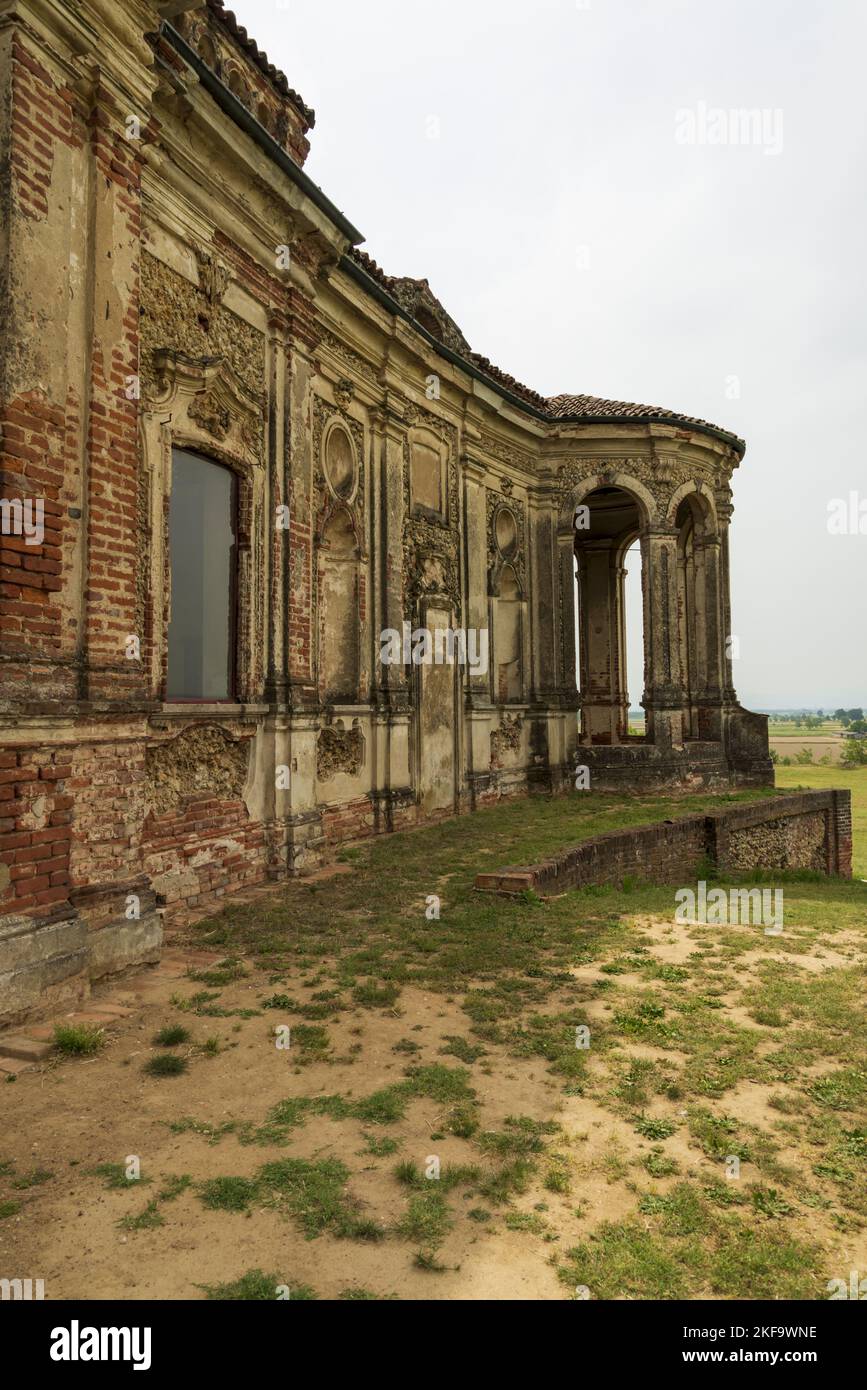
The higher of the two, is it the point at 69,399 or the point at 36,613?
the point at 69,399

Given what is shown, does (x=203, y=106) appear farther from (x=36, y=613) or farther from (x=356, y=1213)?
(x=356, y=1213)

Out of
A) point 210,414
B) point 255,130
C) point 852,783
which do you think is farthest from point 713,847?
point 852,783

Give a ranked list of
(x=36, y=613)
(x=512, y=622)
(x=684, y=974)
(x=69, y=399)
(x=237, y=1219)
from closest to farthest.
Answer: (x=237, y=1219) < (x=36, y=613) < (x=69, y=399) < (x=684, y=974) < (x=512, y=622)

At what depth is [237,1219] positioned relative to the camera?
2811mm

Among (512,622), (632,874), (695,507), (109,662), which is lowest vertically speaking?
(632,874)

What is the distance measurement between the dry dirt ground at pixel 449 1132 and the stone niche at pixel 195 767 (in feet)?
5.10

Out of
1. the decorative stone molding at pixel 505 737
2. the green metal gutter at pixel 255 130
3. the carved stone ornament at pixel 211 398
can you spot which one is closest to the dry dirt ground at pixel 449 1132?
the carved stone ornament at pixel 211 398

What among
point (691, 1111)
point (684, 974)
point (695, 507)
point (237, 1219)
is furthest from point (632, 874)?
point (695, 507)

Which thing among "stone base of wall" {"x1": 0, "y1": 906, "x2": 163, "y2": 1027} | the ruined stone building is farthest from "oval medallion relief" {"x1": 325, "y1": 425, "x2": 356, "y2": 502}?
"stone base of wall" {"x1": 0, "y1": 906, "x2": 163, "y2": 1027}

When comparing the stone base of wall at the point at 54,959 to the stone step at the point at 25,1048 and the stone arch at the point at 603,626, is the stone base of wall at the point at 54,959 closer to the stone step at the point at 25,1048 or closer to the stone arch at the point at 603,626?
the stone step at the point at 25,1048

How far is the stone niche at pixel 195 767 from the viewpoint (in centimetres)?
675

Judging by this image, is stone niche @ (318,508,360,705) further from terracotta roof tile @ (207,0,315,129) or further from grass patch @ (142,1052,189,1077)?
grass patch @ (142,1052,189,1077)

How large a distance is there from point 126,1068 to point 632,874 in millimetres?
7462
